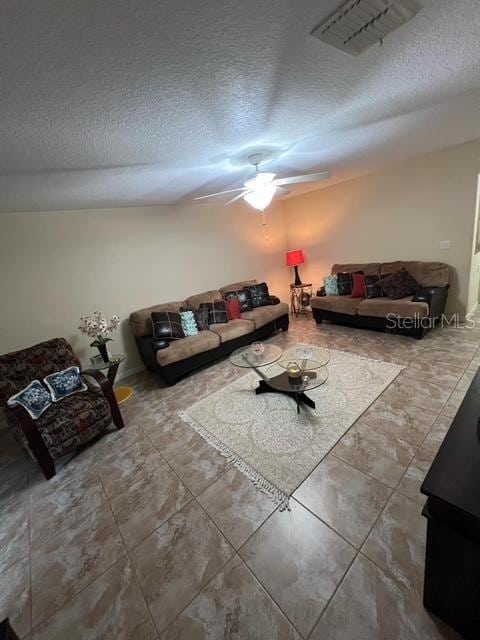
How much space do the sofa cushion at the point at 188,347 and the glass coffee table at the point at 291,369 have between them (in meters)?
0.61

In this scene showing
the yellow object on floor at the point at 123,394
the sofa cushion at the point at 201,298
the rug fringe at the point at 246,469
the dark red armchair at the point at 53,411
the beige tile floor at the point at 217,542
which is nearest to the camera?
the beige tile floor at the point at 217,542

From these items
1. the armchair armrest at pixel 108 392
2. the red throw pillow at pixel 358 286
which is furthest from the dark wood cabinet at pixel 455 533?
the red throw pillow at pixel 358 286

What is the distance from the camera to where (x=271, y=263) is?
17.9 ft

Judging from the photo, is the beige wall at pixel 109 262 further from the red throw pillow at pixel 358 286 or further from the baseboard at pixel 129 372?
the red throw pillow at pixel 358 286

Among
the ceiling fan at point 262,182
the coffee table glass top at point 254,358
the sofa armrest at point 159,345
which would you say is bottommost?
the coffee table glass top at point 254,358

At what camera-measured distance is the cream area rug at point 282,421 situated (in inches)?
71.9

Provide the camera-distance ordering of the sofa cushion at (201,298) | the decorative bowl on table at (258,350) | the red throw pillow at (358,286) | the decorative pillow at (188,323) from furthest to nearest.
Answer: the red throw pillow at (358,286)
the sofa cushion at (201,298)
the decorative pillow at (188,323)
the decorative bowl on table at (258,350)

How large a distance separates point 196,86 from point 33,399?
2.60 meters

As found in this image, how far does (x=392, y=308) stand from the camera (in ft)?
11.6

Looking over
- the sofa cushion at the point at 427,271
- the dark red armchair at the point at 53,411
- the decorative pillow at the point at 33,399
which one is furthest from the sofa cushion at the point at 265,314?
the decorative pillow at the point at 33,399

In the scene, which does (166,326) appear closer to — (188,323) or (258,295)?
(188,323)

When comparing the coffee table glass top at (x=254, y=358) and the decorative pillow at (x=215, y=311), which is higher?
the decorative pillow at (x=215, y=311)

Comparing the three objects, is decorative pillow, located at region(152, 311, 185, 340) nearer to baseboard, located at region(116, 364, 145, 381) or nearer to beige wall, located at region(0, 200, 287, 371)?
beige wall, located at region(0, 200, 287, 371)

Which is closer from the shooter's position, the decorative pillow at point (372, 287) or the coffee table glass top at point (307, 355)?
the coffee table glass top at point (307, 355)
